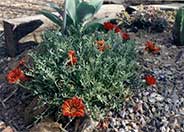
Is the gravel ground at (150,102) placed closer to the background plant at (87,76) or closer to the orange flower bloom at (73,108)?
the background plant at (87,76)

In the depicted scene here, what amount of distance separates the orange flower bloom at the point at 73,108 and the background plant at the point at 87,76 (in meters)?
0.18

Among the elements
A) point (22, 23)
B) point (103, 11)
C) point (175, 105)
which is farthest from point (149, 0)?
point (175, 105)

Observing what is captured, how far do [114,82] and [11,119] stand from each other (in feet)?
2.95

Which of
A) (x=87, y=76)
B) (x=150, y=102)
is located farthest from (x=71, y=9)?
(x=150, y=102)

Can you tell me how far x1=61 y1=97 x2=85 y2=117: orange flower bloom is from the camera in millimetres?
3113

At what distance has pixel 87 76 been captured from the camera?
3.35 meters

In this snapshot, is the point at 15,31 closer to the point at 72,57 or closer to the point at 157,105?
the point at 72,57

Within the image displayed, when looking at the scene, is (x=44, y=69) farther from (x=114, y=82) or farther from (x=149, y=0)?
(x=149, y=0)

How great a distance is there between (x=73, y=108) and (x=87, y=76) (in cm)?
32

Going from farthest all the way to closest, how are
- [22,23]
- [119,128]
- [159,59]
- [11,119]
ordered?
[22,23], [159,59], [11,119], [119,128]

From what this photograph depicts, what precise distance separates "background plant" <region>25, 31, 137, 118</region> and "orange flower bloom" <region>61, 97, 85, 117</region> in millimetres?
177

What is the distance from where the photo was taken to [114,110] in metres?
3.39

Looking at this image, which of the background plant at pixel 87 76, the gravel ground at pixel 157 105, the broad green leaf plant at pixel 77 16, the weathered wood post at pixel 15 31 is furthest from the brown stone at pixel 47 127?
the weathered wood post at pixel 15 31

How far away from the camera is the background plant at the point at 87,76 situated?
3348mm
